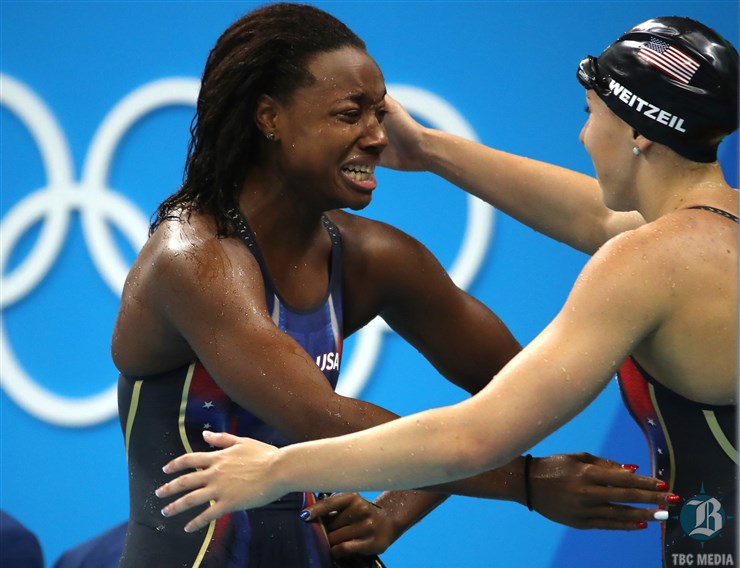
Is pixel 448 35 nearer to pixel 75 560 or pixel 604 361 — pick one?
pixel 75 560

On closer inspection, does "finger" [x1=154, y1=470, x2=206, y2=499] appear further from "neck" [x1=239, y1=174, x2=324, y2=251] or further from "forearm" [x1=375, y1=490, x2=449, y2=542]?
"forearm" [x1=375, y1=490, x2=449, y2=542]

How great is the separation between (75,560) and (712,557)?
328 cm

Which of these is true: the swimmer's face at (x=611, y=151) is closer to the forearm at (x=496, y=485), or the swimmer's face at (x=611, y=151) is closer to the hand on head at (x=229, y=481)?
the forearm at (x=496, y=485)

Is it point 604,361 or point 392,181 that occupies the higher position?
point 392,181

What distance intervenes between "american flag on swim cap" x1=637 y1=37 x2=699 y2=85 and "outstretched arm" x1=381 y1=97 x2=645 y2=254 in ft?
2.73

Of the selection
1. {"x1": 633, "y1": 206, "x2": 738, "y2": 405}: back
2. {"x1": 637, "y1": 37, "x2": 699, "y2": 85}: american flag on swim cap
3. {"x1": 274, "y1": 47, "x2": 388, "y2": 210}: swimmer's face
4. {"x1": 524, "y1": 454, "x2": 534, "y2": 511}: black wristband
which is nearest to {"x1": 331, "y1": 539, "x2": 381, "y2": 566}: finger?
{"x1": 524, "y1": 454, "x2": 534, "y2": 511}: black wristband

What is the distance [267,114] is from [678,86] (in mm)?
821

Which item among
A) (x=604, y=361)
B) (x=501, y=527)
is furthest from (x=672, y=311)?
(x=501, y=527)

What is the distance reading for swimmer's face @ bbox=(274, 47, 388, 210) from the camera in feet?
7.73

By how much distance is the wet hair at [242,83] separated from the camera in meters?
2.36

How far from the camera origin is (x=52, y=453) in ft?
16.0

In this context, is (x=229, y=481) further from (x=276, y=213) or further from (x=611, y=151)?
(x=611, y=151)

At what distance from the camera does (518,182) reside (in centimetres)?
301

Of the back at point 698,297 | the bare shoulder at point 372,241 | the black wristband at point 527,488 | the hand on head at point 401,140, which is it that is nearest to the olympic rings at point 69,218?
the hand on head at point 401,140
